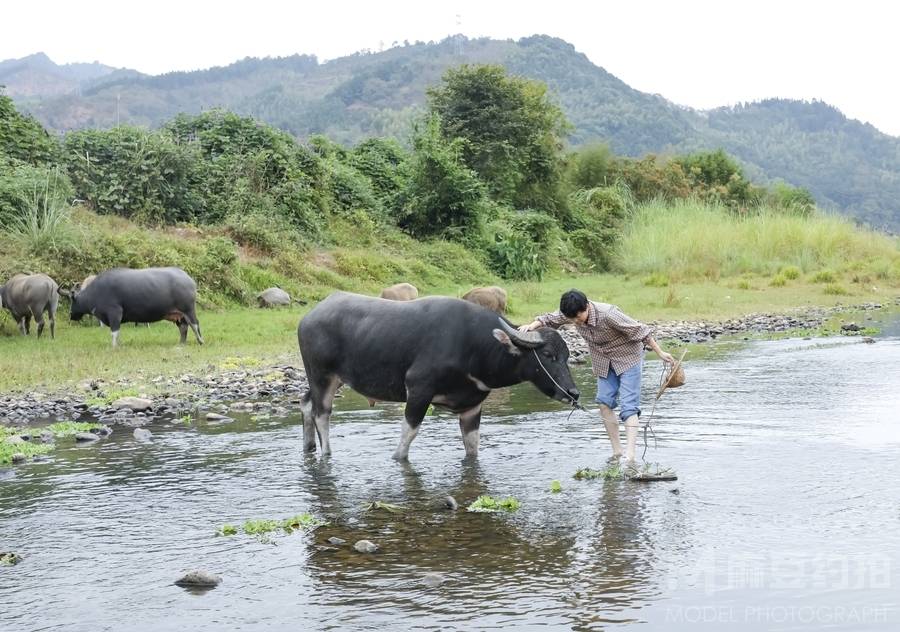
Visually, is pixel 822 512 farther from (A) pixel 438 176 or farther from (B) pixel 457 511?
(A) pixel 438 176

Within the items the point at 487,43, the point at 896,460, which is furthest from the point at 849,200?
the point at 896,460

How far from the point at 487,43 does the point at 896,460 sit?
521ft

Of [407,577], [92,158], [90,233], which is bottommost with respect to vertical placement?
[407,577]

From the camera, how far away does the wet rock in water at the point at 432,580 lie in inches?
243

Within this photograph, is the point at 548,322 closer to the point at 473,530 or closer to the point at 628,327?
the point at 628,327

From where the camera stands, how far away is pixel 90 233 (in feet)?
70.3

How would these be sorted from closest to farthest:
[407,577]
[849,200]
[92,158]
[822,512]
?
[407,577] → [822,512] → [92,158] → [849,200]

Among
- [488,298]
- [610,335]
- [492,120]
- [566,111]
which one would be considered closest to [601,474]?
[610,335]

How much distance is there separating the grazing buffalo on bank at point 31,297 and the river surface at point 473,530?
25.1ft

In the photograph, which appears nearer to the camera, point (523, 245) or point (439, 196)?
point (523, 245)

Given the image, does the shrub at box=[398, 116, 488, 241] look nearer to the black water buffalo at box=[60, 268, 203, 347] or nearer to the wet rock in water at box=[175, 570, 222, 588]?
the black water buffalo at box=[60, 268, 203, 347]

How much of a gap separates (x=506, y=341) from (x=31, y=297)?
11872 mm

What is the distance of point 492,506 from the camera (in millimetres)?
7785

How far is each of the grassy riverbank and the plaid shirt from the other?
7047 millimetres
